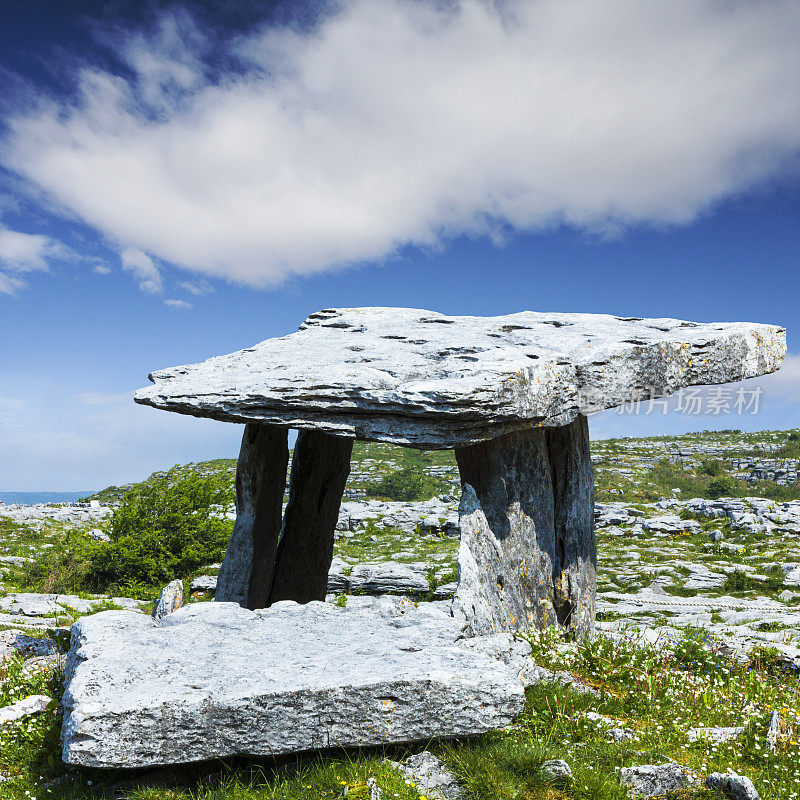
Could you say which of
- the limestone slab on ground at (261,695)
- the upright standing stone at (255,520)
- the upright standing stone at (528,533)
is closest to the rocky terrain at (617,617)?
the limestone slab on ground at (261,695)

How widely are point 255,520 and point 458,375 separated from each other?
4987 millimetres

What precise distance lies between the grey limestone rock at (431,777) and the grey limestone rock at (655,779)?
1.18 meters

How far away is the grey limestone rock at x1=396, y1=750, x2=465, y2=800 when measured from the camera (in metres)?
4.53

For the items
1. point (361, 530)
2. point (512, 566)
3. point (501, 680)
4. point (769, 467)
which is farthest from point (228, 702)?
point (769, 467)

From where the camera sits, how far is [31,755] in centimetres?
537

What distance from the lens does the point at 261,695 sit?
4.58 meters

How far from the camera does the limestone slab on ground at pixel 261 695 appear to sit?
4.46 meters

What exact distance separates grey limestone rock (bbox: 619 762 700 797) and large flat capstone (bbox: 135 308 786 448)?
3.49 metres

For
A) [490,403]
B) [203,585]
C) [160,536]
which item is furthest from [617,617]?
[160,536]

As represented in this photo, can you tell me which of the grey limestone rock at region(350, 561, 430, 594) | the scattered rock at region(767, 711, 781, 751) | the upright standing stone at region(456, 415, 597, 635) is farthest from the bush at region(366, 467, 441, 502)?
the scattered rock at region(767, 711, 781, 751)

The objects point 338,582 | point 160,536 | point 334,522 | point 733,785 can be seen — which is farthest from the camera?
point 160,536

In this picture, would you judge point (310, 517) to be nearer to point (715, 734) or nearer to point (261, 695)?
point (261, 695)

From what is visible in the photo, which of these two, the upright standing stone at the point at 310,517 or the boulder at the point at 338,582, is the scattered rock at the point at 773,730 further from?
the boulder at the point at 338,582

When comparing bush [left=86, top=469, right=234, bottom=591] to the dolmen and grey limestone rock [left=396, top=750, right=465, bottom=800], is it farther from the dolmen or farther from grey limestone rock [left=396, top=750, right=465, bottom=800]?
grey limestone rock [left=396, top=750, right=465, bottom=800]
